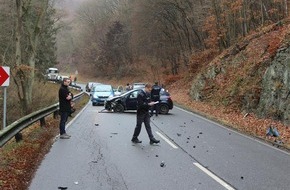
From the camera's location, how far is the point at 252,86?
22.6 meters

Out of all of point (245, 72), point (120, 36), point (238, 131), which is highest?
point (120, 36)

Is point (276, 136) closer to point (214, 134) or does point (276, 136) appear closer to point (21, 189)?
point (214, 134)

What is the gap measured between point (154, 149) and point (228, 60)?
20.7 metres

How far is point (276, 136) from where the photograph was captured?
14977 mm

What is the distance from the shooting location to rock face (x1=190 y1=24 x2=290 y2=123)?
19.1m

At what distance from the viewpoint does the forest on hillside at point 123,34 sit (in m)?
27.8

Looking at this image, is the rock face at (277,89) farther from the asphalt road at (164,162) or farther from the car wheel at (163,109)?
the car wheel at (163,109)

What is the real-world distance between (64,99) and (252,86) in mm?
12441

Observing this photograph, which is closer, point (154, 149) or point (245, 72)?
point (154, 149)

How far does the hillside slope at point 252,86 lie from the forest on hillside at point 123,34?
4.06 m

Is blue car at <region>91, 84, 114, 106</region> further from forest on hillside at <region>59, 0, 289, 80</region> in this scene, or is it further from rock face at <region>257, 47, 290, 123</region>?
rock face at <region>257, 47, 290, 123</region>

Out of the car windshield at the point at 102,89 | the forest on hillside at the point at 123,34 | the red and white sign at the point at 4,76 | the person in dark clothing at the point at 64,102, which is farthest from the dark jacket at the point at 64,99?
the car windshield at the point at 102,89

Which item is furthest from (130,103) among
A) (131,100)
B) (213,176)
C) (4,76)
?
(213,176)

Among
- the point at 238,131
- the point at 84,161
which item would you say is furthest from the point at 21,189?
the point at 238,131
